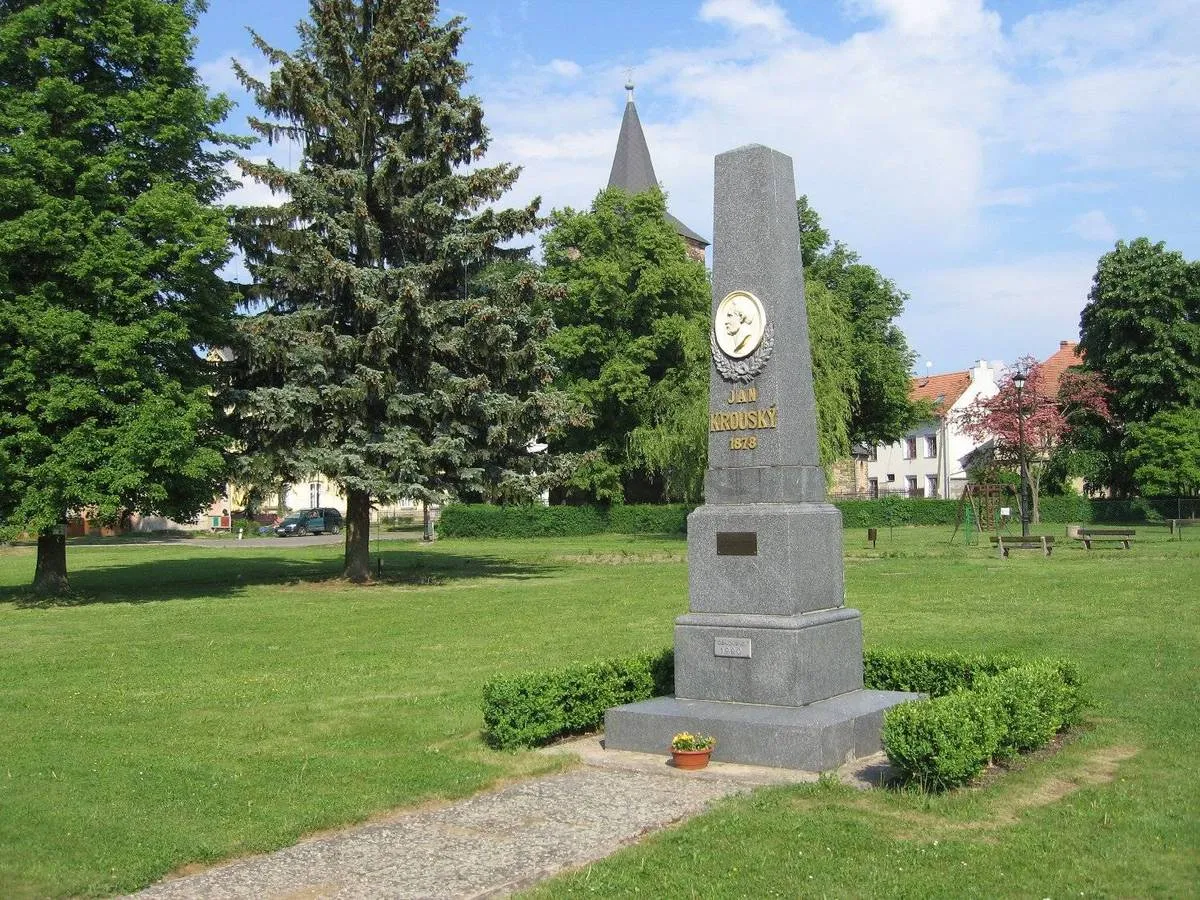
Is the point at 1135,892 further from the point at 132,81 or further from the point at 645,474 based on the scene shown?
the point at 645,474

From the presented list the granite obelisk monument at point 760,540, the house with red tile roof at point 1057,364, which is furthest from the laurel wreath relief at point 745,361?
the house with red tile roof at point 1057,364

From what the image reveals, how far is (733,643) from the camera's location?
375 inches

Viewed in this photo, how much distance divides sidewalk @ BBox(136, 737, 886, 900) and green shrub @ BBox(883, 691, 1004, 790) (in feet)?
2.01

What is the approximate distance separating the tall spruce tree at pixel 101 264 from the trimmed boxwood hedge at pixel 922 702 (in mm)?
14846

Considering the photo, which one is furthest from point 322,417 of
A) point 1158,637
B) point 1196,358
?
point 1196,358

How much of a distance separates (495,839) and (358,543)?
2245cm

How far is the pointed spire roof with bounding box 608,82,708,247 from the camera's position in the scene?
67.4m

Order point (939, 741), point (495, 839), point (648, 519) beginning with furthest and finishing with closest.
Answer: point (648, 519) → point (939, 741) → point (495, 839)

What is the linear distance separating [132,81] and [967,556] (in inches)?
→ 1000

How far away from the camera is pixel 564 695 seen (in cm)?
1006

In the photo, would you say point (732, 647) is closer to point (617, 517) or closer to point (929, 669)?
point (929, 669)

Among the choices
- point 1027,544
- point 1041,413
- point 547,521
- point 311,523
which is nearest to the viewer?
point 1027,544

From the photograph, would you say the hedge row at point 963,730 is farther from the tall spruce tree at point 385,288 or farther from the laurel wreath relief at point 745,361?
the tall spruce tree at point 385,288

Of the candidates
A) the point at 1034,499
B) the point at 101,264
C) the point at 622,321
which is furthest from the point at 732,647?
the point at 1034,499
